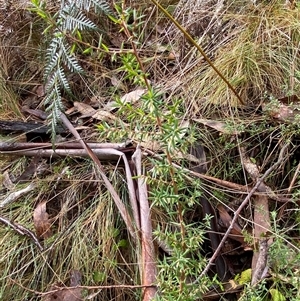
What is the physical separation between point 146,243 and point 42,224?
386mm

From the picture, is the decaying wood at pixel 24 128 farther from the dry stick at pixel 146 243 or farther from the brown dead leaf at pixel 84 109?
the dry stick at pixel 146 243

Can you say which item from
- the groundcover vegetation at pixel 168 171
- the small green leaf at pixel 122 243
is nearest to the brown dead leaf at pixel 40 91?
the groundcover vegetation at pixel 168 171

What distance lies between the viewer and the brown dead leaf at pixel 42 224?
1.56 metres

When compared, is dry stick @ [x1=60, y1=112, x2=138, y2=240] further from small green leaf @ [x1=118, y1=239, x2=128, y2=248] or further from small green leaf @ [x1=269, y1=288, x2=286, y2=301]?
small green leaf @ [x1=269, y1=288, x2=286, y2=301]

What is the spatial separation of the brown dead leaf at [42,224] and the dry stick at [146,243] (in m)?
0.34

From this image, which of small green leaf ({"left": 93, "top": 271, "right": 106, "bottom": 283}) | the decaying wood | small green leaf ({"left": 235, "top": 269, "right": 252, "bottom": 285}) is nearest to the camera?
small green leaf ({"left": 235, "top": 269, "right": 252, "bottom": 285})

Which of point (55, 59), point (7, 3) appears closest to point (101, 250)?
point (55, 59)

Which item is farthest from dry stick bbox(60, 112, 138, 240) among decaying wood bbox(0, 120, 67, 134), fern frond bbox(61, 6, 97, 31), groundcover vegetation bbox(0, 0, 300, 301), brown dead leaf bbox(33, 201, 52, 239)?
fern frond bbox(61, 6, 97, 31)

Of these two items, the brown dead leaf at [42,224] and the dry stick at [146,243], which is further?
the brown dead leaf at [42,224]

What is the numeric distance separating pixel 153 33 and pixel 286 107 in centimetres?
78

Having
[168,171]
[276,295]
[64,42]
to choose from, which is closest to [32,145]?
[64,42]

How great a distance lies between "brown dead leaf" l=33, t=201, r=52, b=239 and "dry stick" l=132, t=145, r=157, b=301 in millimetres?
338

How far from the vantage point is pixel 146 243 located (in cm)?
140

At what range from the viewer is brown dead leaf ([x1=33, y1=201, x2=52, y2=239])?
156 centimetres
